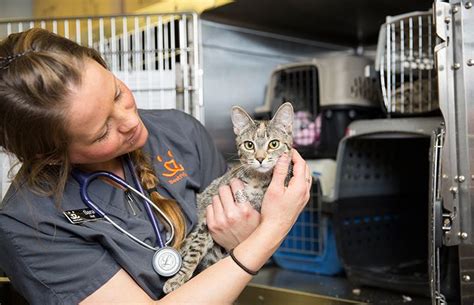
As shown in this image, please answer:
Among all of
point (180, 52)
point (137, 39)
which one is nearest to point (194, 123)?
point (180, 52)

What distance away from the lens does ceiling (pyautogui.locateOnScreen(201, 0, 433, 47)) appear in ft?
5.02

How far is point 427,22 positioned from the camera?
1.41 meters

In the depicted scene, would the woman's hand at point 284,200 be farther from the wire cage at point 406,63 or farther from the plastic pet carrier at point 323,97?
the plastic pet carrier at point 323,97

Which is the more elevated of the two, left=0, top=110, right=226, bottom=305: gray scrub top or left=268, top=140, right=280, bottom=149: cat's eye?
left=268, top=140, right=280, bottom=149: cat's eye

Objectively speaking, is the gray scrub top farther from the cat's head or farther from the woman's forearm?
the cat's head

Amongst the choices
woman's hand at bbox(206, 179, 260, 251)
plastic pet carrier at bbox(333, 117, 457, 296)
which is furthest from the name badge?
plastic pet carrier at bbox(333, 117, 457, 296)

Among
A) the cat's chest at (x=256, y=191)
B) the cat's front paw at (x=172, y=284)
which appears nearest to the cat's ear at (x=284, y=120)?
the cat's chest at (x=256, y=191)

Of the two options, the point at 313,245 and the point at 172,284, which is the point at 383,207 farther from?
the point at 172,284

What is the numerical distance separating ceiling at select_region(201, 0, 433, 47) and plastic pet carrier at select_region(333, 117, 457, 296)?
0.38m

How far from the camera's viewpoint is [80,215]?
0.94 m

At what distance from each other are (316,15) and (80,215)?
107cm

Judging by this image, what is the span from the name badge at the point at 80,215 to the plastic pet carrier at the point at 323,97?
3.12ft

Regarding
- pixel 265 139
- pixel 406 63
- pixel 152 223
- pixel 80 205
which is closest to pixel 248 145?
pixel 265 139

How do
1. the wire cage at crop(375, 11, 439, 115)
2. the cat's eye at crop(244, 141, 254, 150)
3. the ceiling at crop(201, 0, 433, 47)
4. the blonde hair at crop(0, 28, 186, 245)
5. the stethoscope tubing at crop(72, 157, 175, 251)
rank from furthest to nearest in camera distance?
the ceiling at crop(201, 0, 433, 47), the wire cage at crop(375, 11, 439, 115), the cat's eye at crop(244, 141, 254, 150), the stethoscope tubing at crop(72, 157, 175, 251), the blonde hair at crop(0, 28, 186, 245)
